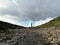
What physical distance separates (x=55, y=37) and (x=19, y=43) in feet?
36.0

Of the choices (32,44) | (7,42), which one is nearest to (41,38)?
(32,44)

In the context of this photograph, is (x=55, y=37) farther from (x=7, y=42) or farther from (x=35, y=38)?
(x=7, y=42)

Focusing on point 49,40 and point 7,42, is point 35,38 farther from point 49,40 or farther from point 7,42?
point 7,42

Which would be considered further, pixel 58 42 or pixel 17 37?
pixel 17 37

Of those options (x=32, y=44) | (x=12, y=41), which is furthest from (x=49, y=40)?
(x=12, y=41)

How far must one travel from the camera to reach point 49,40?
5531 cm

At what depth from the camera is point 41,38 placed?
2223 inches

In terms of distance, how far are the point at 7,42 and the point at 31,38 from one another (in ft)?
24.5

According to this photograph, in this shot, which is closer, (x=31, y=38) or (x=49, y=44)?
(x=49, y=44)

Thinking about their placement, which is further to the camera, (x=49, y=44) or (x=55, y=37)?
(x=55, y=37)

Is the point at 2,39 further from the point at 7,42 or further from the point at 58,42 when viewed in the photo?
the point at 58,42

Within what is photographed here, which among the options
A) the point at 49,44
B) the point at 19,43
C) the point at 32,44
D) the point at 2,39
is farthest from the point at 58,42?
the point at 2,39

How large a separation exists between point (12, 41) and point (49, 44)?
31.7 feet

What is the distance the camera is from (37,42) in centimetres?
5322
